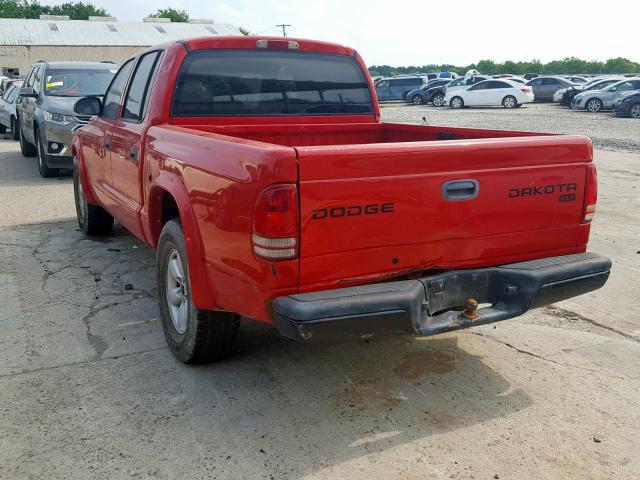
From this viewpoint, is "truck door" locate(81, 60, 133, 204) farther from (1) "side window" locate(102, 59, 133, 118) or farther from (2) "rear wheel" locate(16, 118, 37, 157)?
(2) "rear wheel" locate(16, 118, 37, 157)

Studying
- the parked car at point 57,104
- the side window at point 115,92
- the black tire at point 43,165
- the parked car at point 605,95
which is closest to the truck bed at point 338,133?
the side window at point 115,92

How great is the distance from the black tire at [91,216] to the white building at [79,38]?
1953 inches

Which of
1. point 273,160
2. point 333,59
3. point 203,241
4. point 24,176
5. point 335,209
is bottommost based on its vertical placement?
point 24,176

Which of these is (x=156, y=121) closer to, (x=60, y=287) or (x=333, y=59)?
(x=333, y=59)

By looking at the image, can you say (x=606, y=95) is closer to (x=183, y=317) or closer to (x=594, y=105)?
(x=594, y=105)

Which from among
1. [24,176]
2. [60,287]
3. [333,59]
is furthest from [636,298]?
[24,176]

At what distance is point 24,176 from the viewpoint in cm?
1161

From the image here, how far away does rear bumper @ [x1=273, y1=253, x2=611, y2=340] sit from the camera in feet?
9.69

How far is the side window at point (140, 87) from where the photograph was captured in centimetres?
484

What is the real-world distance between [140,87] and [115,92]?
845 mm

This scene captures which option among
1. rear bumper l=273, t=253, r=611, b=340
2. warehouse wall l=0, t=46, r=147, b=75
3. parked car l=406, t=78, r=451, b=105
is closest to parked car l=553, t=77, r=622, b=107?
parked car l=406, t=78, r=451, b=105

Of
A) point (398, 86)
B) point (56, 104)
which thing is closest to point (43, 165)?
point (56, 104)

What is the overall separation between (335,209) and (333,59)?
256 centimetres

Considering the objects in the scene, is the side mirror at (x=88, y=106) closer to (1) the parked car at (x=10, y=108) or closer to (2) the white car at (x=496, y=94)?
(1) the parked car at (x=10, y=108)
